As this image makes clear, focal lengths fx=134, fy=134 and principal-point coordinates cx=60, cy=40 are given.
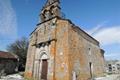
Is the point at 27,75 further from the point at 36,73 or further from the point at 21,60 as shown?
the point at 21,60

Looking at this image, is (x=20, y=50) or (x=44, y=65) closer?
(x=44, y=65)

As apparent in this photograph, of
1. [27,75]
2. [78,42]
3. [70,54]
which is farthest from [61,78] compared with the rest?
[27,75]

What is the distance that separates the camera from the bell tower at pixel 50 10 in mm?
19141

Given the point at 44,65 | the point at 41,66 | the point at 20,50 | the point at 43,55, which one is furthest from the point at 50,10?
the point at 20,50

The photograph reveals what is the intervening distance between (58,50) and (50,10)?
22.7 ft

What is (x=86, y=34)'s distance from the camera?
21.5 meters

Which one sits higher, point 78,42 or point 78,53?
point 78,42

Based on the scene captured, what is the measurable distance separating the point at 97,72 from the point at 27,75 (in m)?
11.3

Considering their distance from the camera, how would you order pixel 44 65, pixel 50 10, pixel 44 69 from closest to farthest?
pixel 44 69 → pixel 44 65 → pixel 50 10

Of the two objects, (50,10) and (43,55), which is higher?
(50,10)

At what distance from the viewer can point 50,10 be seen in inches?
797

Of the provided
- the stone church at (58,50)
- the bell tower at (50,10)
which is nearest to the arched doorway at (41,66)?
the stone church at (58,50)

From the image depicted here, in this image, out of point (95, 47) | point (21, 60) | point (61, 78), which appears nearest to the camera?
point (61, 78)

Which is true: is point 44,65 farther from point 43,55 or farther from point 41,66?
point 43,55
